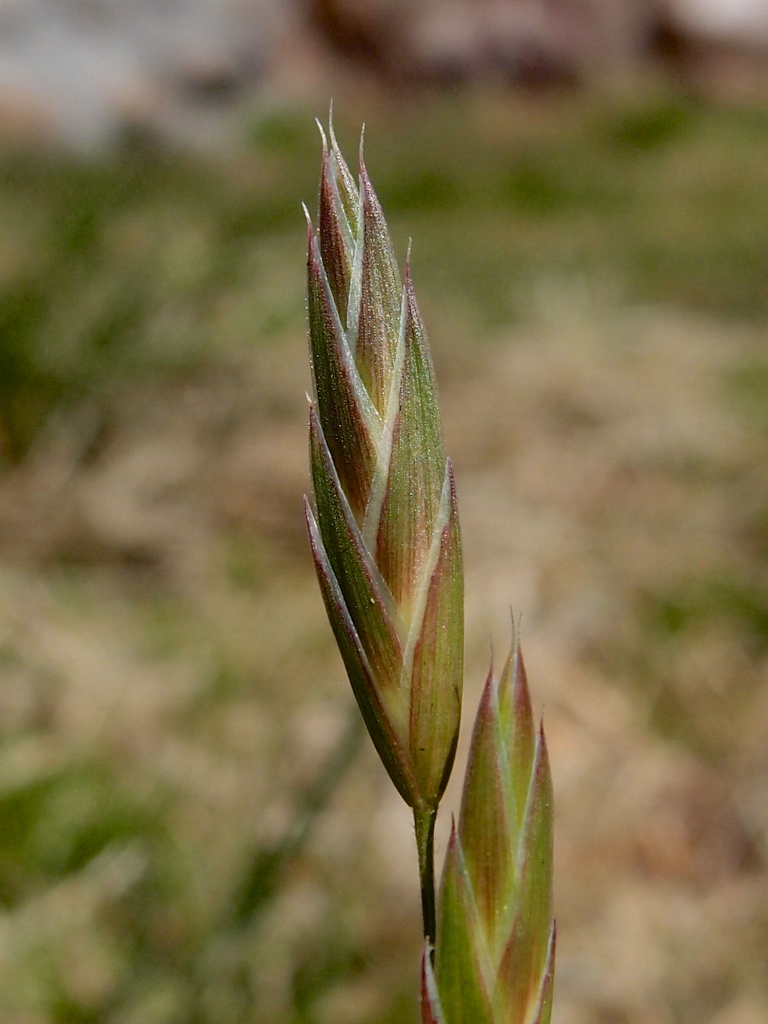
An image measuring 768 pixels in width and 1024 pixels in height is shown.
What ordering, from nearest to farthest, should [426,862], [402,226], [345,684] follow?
[426,862] → [345,684] → [402,226]

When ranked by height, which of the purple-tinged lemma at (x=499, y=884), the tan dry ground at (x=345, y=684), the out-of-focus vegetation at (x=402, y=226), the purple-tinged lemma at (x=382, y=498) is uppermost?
the out-of-focus vegetation at (x=402, y=226)

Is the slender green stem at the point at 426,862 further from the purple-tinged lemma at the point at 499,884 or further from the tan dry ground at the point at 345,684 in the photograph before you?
the tan dry ground at the point at 345,684

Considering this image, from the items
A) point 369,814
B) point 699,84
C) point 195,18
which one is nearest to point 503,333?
point 369,814

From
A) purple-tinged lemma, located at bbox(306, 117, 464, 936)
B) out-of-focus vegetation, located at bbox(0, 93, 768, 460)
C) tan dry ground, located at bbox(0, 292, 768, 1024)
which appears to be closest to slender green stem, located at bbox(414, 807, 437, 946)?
purple-tinged lemma, located at bbox(306, 117, 464, 936)

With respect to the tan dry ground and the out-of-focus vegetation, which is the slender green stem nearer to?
the tan dry ground

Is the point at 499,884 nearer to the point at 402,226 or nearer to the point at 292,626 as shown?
the point at 292,626

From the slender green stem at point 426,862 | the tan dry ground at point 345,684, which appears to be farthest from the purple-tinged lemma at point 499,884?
the tan dry ground at point 345,684

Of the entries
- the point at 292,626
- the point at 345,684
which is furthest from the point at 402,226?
the point at 345,684
